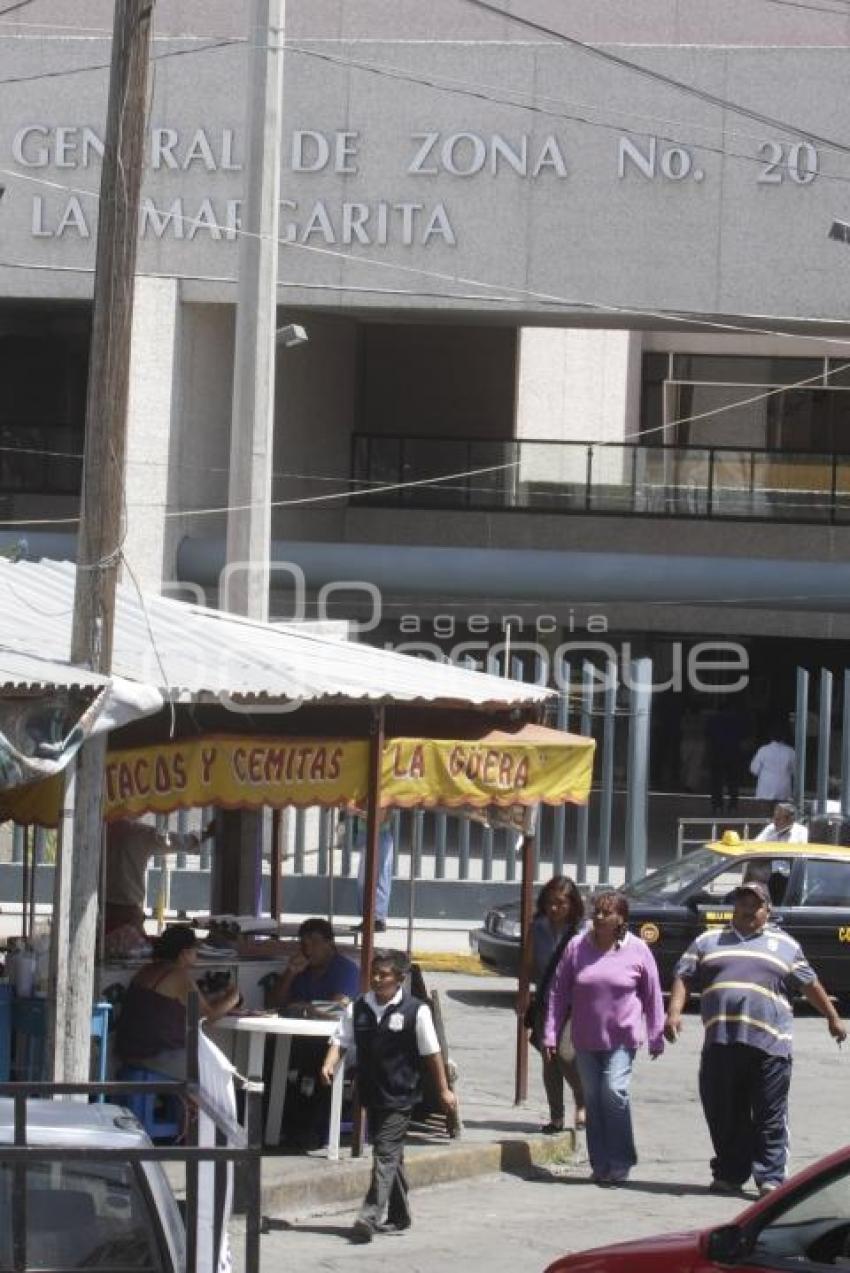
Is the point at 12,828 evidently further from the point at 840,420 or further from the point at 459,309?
the point at 840,420

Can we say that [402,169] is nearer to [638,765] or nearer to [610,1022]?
[638,765]

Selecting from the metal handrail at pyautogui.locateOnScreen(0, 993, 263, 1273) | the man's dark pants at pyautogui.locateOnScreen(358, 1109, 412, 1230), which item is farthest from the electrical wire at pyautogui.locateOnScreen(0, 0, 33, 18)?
the metal handrail at pyautogui.locateOnScreen(0, 993, 263, 1273)

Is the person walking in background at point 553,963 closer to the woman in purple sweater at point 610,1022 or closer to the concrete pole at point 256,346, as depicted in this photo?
the woman in purple sweater at point 610,1022

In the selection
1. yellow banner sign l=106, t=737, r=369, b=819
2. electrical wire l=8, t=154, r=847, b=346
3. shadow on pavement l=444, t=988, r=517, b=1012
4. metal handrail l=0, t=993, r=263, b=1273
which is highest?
electrical wire l=8, t=154, r=847, b=346

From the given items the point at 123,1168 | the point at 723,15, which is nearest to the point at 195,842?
the point at 123,1168

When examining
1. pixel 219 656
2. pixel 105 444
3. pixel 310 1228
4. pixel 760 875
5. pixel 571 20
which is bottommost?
pixel 310 1228

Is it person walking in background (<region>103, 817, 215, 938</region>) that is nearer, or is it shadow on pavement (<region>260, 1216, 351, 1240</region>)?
shadow on pavement (<region>260, 1216, 351, 1240</region>)

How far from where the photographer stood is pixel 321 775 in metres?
12.1

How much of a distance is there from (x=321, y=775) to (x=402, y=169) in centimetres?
1543

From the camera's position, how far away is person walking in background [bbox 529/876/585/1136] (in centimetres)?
1304

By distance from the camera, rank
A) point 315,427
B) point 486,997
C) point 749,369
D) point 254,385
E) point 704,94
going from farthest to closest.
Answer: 1. point 749,369
2. point 315,427
3. point 704,94
4. point 486,997
5. point 254,385

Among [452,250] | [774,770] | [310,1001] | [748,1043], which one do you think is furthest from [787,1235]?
[452,250]

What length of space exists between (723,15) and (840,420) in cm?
699

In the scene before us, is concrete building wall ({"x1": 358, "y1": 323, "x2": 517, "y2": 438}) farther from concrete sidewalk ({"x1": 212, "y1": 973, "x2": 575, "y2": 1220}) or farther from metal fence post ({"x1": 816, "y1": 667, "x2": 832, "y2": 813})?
concrete sidewalk ({"x1": 212, "y1": 973, "x2": 575, "y2": 1220})
